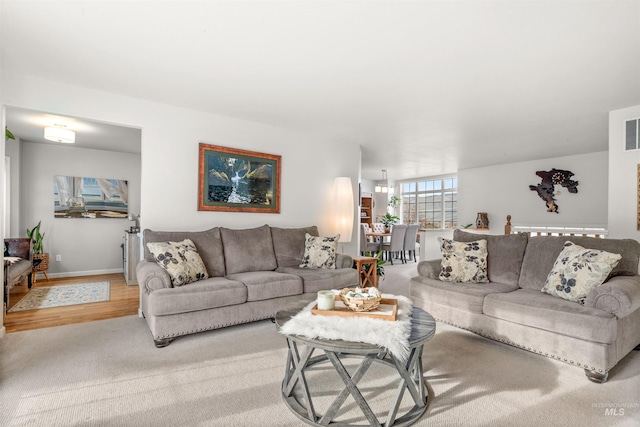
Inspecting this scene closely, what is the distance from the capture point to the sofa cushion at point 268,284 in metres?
3.14

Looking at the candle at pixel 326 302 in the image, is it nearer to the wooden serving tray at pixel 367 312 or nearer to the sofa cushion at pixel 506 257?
the wooden serving tray at pixel 367 312

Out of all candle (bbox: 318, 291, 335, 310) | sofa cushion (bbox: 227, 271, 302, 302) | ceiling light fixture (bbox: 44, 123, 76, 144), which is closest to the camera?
candle (bbox: 318, 291, 335, 310)

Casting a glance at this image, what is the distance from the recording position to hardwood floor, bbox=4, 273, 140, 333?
10.5 ft

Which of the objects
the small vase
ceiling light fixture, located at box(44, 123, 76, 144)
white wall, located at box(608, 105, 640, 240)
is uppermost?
ceiling light fixture, located at box(44, 123, 76, 144)

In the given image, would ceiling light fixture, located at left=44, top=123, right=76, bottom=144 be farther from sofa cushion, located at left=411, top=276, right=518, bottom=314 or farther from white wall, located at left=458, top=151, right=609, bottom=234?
white wall, located at left=458, top=151, right=609, bottom=234

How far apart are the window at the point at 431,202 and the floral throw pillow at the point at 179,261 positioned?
288 inches

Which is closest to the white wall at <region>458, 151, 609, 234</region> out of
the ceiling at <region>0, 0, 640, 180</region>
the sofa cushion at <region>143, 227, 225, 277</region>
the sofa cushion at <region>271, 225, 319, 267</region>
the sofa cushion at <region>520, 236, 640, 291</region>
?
the ceiling at <region>0, 0, 640, 180</region>

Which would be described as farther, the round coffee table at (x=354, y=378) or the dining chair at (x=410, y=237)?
the dining chair at (x=410, y=237)

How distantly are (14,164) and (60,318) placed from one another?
126 inches

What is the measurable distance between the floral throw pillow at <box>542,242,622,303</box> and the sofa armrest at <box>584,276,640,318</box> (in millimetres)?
83

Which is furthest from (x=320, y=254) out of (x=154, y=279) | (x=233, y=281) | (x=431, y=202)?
(x=431, y=202)

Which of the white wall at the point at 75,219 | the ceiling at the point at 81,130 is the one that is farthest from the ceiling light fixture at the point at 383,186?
the white wall at the point at 75,219

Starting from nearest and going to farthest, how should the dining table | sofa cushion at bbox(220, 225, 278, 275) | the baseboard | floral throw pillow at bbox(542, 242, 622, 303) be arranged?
floral throw pillow at bbox(542, 242, 622, 303) < sofa cushion at bbox(220, 225, 278, 275) < the baseboard < the dining table

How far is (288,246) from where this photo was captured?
4086 millimetres
